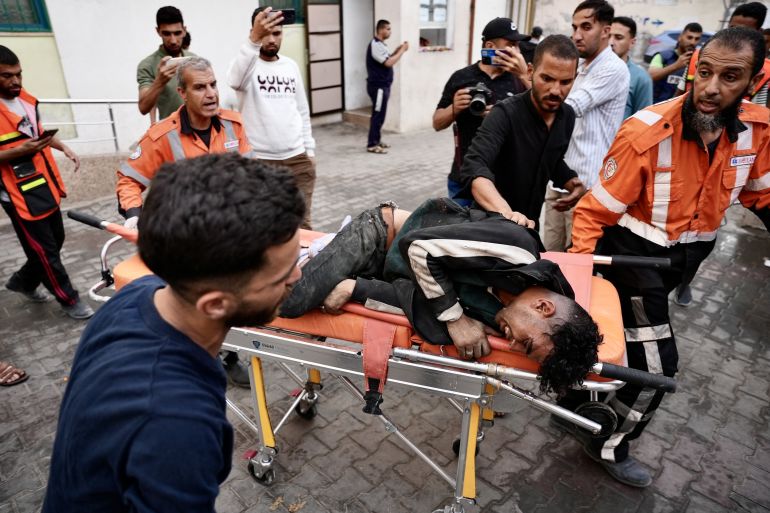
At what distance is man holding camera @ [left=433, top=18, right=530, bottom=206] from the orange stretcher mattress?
1.33 meters

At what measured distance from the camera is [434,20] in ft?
33.4

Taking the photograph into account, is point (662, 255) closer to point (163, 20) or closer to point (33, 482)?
point (33, 482)

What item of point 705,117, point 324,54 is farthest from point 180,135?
point 324,54

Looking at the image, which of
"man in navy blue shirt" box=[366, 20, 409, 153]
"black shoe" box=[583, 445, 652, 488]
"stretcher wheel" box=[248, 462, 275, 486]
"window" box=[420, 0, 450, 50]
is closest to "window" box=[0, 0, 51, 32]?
"man in navy blue shirt" box=[366, 20, 409, 153]

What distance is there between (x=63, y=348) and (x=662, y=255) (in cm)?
406

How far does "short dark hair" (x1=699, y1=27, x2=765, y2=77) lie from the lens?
2.19m

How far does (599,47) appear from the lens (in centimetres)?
372

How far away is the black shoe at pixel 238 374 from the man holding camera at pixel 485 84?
191 cm

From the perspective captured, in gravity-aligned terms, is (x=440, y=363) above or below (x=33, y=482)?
above

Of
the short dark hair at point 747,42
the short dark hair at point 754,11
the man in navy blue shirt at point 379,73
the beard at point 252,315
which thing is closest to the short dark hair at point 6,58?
the beard at point 252,315

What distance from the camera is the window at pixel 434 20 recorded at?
32.3 ft

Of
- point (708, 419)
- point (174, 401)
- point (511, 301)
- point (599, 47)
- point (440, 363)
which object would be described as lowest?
point (708, 419)

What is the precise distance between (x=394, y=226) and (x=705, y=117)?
5.08ft

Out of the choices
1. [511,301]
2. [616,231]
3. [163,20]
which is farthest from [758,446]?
[163,20]
